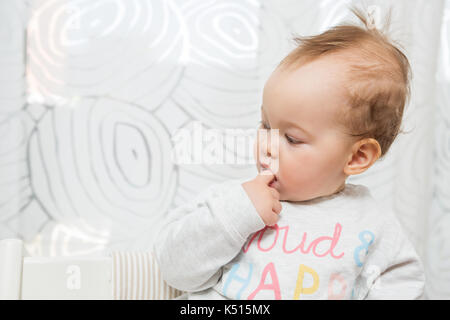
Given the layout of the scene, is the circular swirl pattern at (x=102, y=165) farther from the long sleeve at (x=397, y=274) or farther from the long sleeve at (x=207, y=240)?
the long sleeve at (x=397, y=274)

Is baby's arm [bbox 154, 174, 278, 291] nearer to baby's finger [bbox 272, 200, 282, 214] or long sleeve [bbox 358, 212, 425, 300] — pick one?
baby's finger [bbox 272, 200, 282, 214]

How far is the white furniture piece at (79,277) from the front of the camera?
26.4 inches

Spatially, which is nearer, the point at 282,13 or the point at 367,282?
the point at 367,282

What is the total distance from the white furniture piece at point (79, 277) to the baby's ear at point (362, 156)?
363 mm

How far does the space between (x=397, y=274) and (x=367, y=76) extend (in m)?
0.33

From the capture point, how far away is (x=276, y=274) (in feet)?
2.36

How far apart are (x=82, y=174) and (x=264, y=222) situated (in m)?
0.62

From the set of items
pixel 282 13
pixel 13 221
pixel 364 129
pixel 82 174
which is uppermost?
pixel 282 13

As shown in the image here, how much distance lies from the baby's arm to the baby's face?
84 mm

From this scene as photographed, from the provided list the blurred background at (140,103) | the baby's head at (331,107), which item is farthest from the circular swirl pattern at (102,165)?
the baby's head at (331,107)

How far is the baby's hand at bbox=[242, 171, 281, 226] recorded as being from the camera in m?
0.70

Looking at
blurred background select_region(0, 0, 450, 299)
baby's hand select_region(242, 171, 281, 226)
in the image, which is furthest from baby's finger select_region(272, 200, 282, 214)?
blurred background select_region(0, 0, 450, 299)
